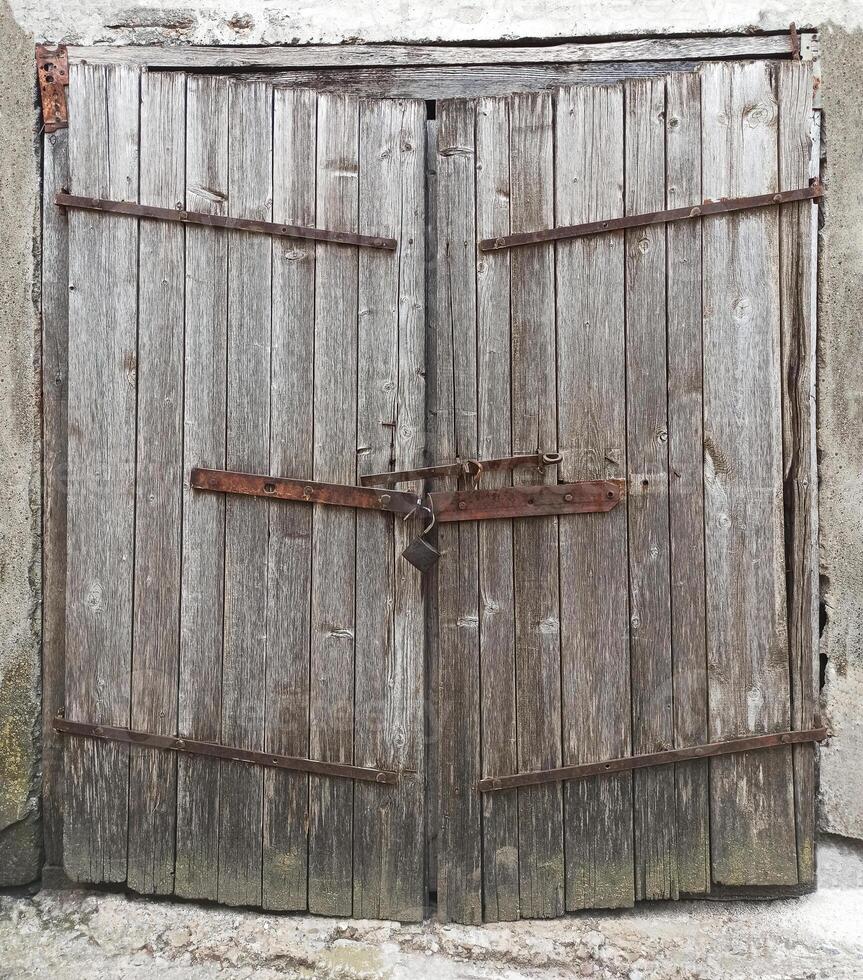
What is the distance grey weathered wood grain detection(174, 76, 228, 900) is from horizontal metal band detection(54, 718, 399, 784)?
3 centimetres

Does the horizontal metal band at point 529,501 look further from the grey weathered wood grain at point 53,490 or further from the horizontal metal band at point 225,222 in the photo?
the grey weathered wood grain at point 53,490

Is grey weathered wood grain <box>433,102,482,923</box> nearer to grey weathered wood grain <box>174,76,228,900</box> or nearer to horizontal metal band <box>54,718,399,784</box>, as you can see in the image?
horizontal metal band <box>54,718,399,784</box>

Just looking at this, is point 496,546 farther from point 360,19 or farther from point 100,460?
point 360,19

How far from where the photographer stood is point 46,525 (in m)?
2.11

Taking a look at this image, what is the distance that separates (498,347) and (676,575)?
2.53ft

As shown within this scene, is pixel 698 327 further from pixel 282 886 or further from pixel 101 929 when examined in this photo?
pixel 101 929

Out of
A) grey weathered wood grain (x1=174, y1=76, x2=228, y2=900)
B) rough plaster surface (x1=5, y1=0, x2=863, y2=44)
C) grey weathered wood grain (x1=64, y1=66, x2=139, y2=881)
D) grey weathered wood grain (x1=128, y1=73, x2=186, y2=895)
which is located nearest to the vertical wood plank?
rough plaster surface (x1=5, y1=0, x2=863, y2=44)

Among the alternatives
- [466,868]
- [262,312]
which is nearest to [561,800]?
[466,868]

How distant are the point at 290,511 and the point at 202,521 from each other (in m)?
0.24

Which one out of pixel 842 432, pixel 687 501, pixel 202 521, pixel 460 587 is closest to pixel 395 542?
pixel 460 587

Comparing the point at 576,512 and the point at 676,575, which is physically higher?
the point at 576,512

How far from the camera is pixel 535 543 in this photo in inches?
80.2

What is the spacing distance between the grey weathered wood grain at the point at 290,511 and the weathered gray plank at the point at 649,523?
0.86m

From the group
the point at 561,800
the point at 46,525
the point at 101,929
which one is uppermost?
the point at 46,525
